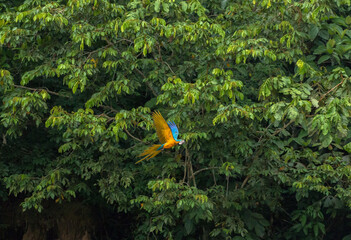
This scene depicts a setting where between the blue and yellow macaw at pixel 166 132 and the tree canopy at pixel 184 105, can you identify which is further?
the tree canopy at pixel 184 105

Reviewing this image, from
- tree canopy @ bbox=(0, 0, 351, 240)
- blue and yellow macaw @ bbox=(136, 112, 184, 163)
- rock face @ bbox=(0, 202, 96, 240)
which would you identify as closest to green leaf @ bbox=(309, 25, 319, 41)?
tree canopy @ bbox=(0, 0, 351, 240)

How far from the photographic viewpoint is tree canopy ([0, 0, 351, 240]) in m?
5.74

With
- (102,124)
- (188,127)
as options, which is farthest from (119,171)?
(188,127)

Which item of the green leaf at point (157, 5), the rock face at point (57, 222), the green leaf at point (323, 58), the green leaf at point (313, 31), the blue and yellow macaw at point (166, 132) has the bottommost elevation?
the rock face at point (57, 222)

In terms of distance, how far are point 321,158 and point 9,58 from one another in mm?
4005

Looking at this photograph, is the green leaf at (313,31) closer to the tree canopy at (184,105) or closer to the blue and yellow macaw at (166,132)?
the tree canopy at (184,105)

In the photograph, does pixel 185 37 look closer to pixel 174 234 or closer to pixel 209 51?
pixel 209 51

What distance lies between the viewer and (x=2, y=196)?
24.1 ft

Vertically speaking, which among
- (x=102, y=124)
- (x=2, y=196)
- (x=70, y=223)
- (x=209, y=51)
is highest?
(x=209, y=51)

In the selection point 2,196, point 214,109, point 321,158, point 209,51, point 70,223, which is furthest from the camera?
point 70,223

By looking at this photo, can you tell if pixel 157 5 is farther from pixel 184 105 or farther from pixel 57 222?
pixel 57 222

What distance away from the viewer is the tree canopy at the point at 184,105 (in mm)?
5742

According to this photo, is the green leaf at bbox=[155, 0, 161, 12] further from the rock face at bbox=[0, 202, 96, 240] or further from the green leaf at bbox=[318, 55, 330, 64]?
the rock face at bbox=[0, 202, 96, 240]

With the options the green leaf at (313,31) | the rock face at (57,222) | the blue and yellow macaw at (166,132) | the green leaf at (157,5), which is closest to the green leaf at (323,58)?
the green leaf at (313,31)
